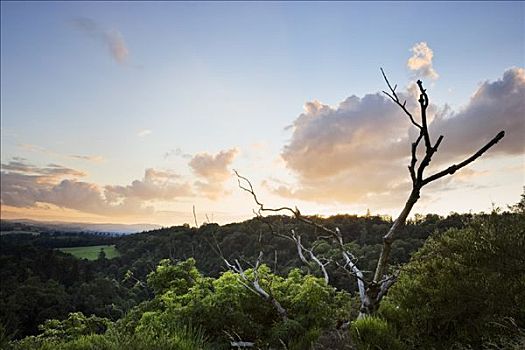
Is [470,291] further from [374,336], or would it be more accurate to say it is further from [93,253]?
[93,253]

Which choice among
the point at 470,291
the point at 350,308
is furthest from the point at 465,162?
the point at 350,308

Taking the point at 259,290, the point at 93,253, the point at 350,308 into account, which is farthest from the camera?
the point at 93,253

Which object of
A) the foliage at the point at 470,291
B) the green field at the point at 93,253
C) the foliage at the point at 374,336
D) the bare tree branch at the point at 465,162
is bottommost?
the green field at the point at 93,253

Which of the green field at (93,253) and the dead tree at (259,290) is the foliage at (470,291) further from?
the green field at (93,253)

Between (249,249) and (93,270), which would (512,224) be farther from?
(93,270)

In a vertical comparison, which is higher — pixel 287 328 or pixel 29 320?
pixel 287 328

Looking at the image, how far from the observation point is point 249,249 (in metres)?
36.8

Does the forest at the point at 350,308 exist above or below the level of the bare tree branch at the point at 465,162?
below

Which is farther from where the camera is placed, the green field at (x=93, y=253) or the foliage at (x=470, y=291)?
the green field at (x=93, y=253)

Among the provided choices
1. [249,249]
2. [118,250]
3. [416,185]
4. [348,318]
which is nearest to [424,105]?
[416,185]

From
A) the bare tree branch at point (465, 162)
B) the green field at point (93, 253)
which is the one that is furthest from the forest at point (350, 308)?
the green field at point (93, 253)

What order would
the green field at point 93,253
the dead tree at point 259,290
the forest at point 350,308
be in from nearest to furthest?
the forest at point 350,308, the dead tree at point 259,290, the green field at point 93,253

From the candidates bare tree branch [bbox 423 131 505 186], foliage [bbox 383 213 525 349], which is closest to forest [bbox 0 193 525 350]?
foliage [bbox 383 213 525 349]

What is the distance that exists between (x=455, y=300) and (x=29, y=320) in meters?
43.4
